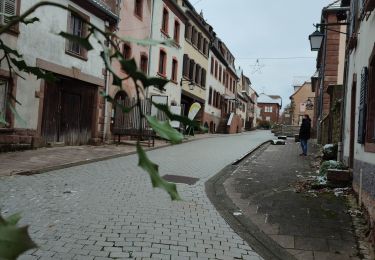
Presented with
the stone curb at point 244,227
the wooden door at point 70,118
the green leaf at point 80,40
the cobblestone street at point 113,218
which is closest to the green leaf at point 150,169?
the green leaf at point 80,40

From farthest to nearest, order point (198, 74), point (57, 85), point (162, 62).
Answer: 1. point (198, 74)
2. point (162, 62)
3. point (57, 85)

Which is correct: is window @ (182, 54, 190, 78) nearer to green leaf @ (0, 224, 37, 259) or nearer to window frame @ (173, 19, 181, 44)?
window frame @ (173, 19, 181, 44)

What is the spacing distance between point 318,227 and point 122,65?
19.8ft

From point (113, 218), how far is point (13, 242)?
572cm

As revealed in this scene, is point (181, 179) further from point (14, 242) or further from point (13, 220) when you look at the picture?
point (14, 242)

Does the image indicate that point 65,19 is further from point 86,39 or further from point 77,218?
point 86,39

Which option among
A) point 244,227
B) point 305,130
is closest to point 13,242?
point 244,227

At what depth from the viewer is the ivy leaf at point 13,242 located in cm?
81

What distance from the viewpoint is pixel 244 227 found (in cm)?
645

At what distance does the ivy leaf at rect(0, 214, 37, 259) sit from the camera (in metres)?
0.81

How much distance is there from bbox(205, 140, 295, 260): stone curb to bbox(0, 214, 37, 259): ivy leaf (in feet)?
15.3

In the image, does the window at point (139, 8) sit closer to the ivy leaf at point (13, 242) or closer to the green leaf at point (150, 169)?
the green leaf at point (150, 169)

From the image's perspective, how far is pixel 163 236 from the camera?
18.5ft

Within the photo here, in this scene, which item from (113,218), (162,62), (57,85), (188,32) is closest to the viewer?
(113,218)
